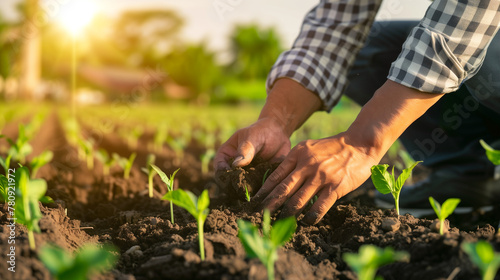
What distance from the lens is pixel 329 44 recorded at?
2410 millimetres

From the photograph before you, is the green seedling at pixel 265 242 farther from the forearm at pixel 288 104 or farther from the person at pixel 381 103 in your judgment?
the forearm at pixel 288 104

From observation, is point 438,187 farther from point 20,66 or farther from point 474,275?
point 20,66

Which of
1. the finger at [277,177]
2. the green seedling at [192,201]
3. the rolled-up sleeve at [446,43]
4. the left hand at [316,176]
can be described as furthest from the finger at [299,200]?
the rolled-up sleeve at [446,43]

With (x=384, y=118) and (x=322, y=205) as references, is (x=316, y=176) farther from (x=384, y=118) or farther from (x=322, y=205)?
(x=384, y=118)

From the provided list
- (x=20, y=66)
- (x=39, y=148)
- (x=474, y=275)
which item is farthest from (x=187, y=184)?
(x=20, y=66)

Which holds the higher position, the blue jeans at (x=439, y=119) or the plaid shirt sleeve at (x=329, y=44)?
the plaid shirt sleeve at (x=329, y=44)

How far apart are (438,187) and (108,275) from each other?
7.40ft

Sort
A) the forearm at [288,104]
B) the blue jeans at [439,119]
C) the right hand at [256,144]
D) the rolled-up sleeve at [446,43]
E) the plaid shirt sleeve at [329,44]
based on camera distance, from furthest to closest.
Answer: the blue jeans at [439,119] < the plaid shirt sleeve at [329,44] < the forearm at [288,104] < the right hand at [256,144] < the rolled-up sleeve at [446,43]

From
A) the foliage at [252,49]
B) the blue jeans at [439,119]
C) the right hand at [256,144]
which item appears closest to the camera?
the right hand at [256,144]

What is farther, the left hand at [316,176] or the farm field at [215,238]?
the left hand at [316,176]

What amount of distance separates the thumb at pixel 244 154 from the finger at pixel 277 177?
6.9 inches

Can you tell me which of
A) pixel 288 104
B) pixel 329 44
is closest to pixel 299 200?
pixel 288 104

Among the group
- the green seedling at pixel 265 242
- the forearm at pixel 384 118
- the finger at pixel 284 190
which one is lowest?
the finger at pixel 284 190

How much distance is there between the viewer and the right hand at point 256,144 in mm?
1827
